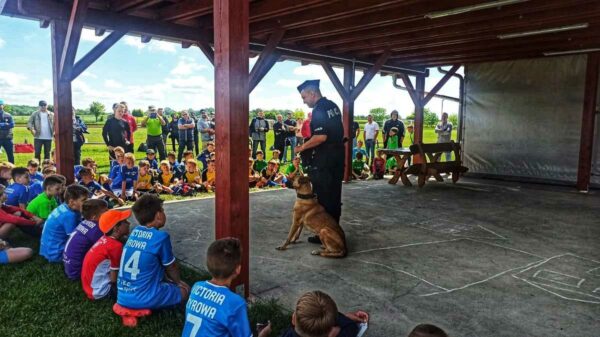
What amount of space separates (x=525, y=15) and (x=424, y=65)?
5248mm

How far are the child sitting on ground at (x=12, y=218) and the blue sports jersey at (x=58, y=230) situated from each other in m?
0.79

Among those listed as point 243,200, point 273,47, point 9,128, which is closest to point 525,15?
point 273,47

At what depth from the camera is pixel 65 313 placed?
3.19m

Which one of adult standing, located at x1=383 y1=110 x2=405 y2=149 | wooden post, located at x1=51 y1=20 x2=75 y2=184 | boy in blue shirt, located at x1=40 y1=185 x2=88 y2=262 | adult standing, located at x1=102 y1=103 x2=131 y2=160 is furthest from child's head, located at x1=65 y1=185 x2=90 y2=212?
adult standing, located at x1=383 y1=110 x2=405 y2=149

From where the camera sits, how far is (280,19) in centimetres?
734

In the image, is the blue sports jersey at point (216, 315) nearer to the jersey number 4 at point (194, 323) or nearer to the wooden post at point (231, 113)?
the jersey number 4 at point (194, 323)

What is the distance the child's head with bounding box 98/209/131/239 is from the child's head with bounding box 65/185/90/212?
0.94m

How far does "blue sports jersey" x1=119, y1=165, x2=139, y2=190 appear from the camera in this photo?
772 centimetres

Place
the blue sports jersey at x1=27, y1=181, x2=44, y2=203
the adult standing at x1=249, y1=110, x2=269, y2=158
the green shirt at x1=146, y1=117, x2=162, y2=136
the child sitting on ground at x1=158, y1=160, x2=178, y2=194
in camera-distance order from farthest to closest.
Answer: the adult standing at x1=249, y1=110, x2=269, y2=158 → the green shirt at x1=146, y1=117, x2=162, y2=136 → the child sitting on ground at x1=158, y1=160, x2=178, y2=194 → the blue sports jersey at x1=27, y1=181, x2=44, y2=203

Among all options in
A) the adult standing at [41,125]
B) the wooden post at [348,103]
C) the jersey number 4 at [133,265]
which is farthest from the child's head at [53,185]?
the wooden post at [348,103]

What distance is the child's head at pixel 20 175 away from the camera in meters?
5.44

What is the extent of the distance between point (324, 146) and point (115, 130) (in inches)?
240

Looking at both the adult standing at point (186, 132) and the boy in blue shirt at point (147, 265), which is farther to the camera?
the adult standing at point (186, 132)

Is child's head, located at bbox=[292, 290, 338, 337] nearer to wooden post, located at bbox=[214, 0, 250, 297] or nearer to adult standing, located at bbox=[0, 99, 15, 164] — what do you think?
wooden post, located at bbox=[214, 0, 250, 297]
